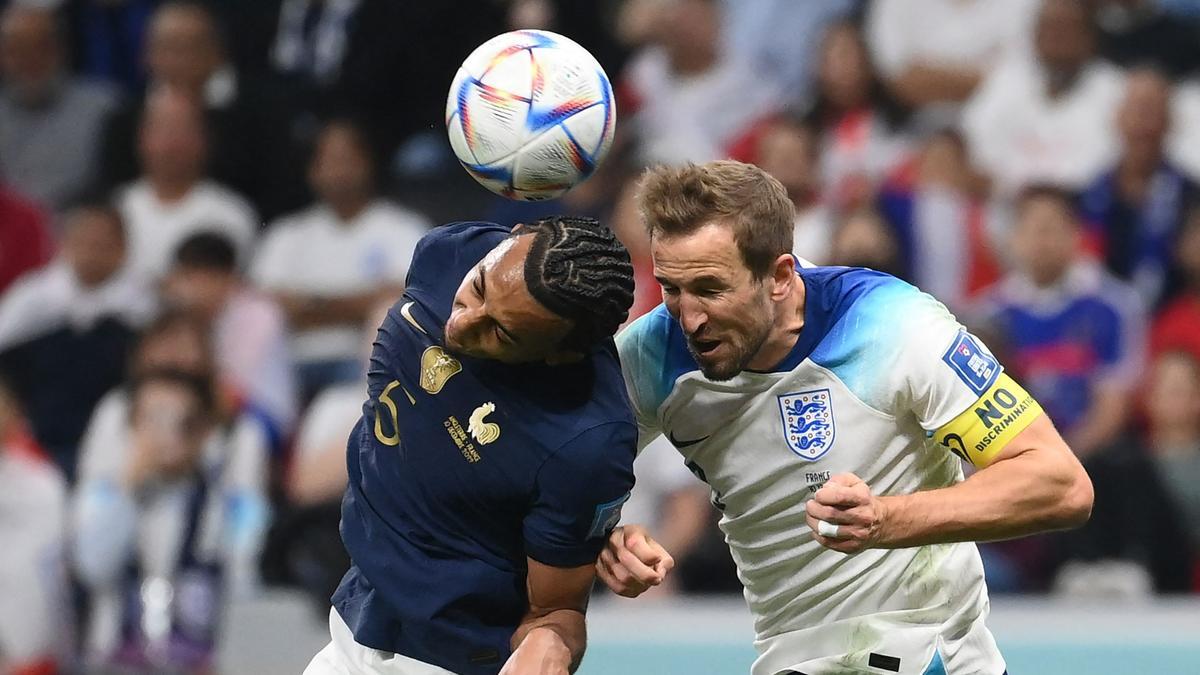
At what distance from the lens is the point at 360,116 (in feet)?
32.8

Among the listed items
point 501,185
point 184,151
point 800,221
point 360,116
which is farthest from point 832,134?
point 501,185

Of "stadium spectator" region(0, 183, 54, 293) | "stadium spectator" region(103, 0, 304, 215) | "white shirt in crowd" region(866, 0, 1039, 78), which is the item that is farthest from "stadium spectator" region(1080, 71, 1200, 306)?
"stadium spectator" region(0, 183, 54, 293)

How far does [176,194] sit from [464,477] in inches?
255

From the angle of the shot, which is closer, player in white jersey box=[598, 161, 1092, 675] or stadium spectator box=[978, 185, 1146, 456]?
player in white jersey box=[598, 161, 1092, 675]

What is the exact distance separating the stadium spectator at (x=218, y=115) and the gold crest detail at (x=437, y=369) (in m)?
6.15

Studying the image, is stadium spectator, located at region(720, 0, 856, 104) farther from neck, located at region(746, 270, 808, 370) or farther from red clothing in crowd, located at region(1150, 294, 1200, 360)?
neck, located at region(746, 270, 808, 370)

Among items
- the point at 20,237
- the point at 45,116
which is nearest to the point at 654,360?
the point at 20,237

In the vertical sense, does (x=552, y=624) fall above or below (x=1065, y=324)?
above

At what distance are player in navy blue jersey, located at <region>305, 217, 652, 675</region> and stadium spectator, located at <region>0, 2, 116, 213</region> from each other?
6.60 m

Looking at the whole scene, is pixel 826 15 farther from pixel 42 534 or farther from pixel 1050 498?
pixel 1050 498

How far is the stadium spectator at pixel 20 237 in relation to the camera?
10.1 m

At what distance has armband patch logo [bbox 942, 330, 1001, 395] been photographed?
397cm

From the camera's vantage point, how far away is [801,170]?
9.25 m

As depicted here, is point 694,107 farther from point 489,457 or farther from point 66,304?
point 489,457
